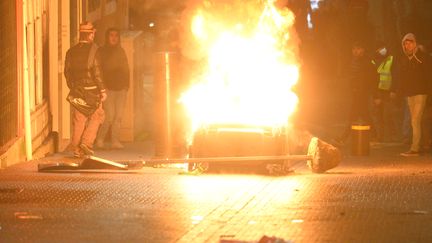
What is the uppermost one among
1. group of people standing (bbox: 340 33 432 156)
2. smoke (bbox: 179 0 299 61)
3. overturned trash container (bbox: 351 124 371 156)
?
smoke (bbox: 179 0 299 61)

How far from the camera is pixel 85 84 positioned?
20266 mm

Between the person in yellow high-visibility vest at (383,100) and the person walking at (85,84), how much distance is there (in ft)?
19.8

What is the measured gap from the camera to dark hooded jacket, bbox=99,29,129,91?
22575 millimetres

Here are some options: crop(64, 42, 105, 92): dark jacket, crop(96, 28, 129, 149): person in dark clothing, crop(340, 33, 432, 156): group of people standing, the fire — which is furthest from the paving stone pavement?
crop(96, 28, 129, 149): person in dark clothing

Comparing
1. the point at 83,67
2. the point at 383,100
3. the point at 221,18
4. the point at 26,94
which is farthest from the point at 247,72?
the point at 383,100

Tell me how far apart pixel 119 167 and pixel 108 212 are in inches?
180

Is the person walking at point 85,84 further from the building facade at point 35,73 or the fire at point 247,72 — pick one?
the fire at point 247,72

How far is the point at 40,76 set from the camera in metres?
21.4

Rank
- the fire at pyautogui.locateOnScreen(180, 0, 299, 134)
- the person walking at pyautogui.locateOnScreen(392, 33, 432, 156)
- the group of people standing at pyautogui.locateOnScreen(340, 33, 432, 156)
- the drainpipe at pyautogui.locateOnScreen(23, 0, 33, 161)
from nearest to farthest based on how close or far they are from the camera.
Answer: the fire at pyautogui.locateOnScreen(180, 0, 299, 134), the drainpipe at pyautogui.locateOnScreen(23, 0, 33, 161), the person walking at pyautogui.locateOnScreen(392, 33, 432, 156), the group of people standing at pyautogui.locateOnScreen(340, 33, 432, 156)

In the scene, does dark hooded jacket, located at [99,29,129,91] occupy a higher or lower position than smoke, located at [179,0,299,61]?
lower

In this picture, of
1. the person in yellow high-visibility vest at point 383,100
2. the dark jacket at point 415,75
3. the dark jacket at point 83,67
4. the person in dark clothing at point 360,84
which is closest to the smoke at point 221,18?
the person in dark clothing at point 360,84

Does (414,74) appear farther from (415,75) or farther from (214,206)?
(214,206)

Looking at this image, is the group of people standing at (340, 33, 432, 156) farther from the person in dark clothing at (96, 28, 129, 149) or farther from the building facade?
the building facade

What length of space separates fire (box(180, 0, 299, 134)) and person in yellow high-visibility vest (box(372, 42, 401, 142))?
3034mm
